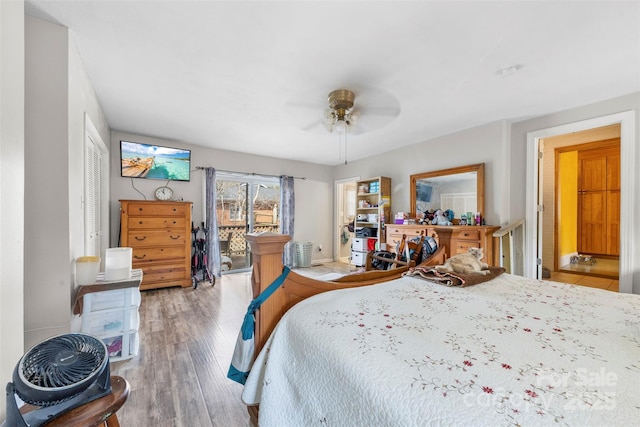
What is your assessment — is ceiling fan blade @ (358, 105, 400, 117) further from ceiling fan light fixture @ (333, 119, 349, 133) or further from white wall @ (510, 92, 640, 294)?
white wall @ (510, 92, 640, 294)

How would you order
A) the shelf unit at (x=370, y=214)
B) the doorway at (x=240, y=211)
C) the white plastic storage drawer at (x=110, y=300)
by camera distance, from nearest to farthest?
the white plastic storage drawer at (x=110, y=300) → the shelf unit at (x=370, y=214) → the doorway at (x=240, y=211)

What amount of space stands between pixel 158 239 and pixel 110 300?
1862 millimetres

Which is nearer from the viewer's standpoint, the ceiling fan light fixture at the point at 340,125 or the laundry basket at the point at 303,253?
the ceiling fan light fixture at the point at 340,125

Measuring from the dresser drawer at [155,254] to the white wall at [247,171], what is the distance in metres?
0.62

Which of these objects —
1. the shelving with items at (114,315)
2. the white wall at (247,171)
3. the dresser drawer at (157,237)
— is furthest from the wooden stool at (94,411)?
the white wall at (247,171)

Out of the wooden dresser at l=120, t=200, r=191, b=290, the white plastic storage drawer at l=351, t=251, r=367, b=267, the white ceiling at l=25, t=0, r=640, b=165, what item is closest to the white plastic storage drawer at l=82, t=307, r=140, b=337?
the wooden dresser at l=120, t=200, r=191, b=290

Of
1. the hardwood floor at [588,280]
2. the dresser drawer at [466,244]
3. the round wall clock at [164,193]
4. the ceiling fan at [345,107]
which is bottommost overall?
the hardwood floor at [588,280]

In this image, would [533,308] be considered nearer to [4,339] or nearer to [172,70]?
[4,339]

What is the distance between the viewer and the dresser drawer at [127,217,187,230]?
354 cm

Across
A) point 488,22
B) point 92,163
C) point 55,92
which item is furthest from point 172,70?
point 488,22

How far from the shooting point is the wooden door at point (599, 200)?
Answer: 14.5 feet

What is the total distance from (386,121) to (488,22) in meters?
1.70

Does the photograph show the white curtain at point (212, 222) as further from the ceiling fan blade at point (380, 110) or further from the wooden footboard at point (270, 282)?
the wooden footboard at point (270, 282)

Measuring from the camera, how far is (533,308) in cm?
114
